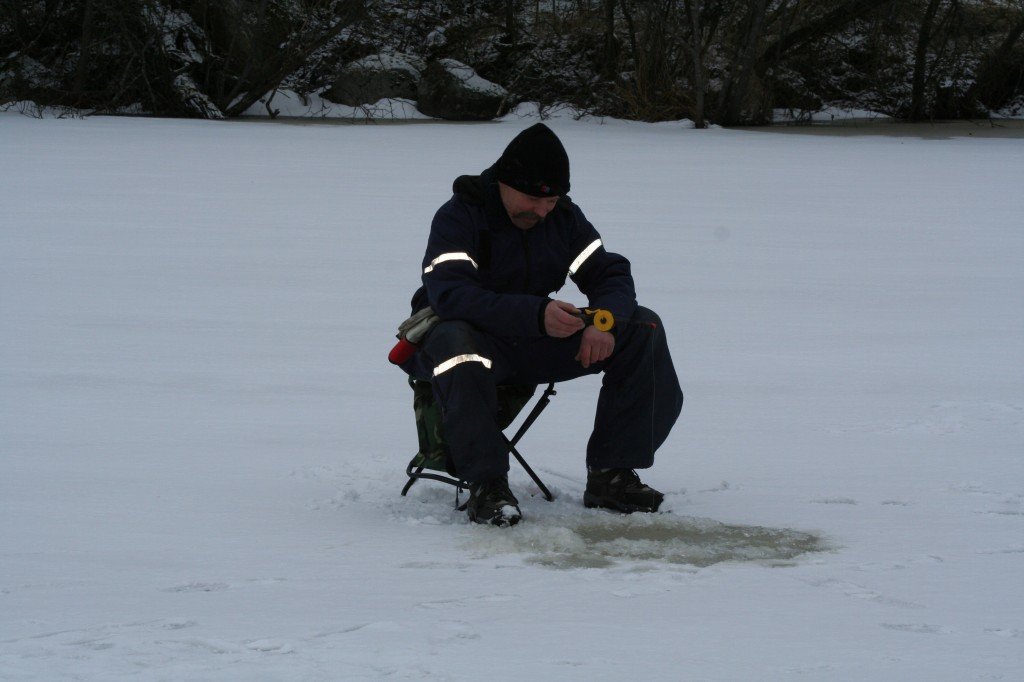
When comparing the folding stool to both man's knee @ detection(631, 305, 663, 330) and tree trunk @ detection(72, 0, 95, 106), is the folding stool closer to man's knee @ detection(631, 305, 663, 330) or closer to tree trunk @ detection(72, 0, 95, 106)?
man's knee @ detection(631, 305, 663, 330)

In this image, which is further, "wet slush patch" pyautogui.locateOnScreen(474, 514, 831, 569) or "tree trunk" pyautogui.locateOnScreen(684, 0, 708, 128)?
"tree trunk" pyautogui.locateOnScreen(684, 0, 708, 128)

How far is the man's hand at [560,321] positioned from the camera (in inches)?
125

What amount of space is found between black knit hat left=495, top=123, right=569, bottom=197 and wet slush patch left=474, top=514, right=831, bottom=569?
86 cm

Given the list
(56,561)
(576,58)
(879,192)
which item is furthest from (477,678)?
(576,58)

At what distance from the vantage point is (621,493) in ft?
11.2

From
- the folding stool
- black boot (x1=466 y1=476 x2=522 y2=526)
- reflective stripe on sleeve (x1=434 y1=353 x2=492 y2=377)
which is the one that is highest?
reflective stripe on sleeve (x1=434 y1=353 x2=492 y2=377)

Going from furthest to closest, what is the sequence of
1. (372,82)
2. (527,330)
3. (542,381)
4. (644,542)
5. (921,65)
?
(372,82) < (921,65) < (542,381) < (527,330) < (644,542)

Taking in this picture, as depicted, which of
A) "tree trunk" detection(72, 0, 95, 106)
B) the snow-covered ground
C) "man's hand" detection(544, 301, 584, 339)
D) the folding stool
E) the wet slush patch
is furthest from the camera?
"tree trunk" detection(72, 0, 95, 106)

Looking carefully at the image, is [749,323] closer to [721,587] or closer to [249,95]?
[721,587]

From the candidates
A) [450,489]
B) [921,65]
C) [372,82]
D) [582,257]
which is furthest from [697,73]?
[450,489]

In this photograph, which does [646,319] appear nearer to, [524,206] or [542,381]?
[542,381]

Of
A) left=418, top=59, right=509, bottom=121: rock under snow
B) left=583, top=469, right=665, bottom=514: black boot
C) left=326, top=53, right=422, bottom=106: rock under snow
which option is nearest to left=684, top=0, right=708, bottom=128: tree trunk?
left=418, top=59, right=509, bottom=121: rock under snow

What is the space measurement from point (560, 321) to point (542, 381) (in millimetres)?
349

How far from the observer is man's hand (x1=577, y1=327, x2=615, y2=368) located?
3.23 m
